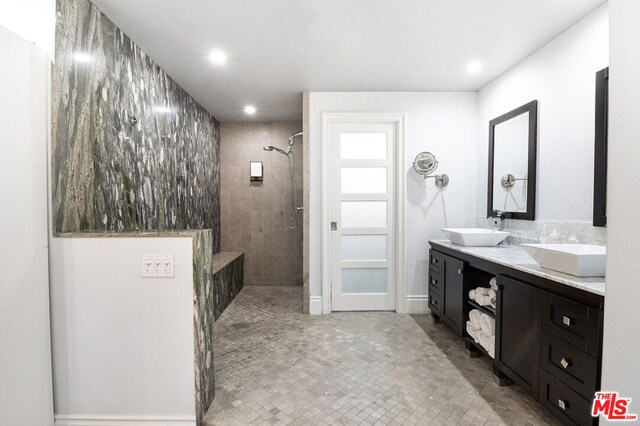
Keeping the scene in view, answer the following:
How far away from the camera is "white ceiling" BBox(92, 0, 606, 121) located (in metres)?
1.81

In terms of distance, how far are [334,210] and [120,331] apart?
220 centimetres

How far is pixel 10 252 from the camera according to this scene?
1310 millimetres

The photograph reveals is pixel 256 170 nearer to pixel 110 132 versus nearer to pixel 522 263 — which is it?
pixel 110 132

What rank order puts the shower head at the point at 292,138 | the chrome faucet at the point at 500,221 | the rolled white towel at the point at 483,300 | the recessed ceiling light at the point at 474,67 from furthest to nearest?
the shower head at the point at 292,138, the chrome faucet at the point at 500,221, the recessed ceiling light at the point at 474,67, the rolled white towel at the point at 483,300

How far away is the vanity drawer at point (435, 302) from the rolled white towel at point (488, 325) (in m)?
0.61

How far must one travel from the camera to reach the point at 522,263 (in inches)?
70.3

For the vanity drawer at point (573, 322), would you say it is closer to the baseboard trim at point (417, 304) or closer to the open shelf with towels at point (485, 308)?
the open shelf with towels at point (485, 308)

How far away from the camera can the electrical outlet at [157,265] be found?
5.00 feet

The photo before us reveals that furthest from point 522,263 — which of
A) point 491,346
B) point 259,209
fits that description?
point 259,209

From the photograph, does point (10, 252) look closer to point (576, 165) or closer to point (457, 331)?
point (457, 331)

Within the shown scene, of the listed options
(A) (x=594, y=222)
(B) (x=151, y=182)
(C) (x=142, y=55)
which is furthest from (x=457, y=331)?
(C) (x=142, y=55)

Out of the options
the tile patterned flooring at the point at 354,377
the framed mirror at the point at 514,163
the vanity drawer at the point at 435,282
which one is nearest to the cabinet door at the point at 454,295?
the vanity drawer at the point at 435,282

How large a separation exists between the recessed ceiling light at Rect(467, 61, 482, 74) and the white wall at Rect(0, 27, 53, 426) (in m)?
3.03

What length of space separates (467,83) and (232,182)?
3.31 m
